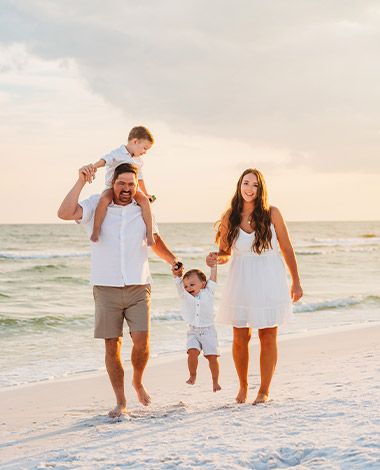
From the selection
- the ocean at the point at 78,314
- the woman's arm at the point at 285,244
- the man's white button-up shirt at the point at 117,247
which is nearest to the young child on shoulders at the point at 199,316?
the man's white button-up shirt at the point at 117,247

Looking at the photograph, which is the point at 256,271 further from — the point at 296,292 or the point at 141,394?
the point at 141,394

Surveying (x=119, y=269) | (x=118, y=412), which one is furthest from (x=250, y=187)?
(x=118, y=412)

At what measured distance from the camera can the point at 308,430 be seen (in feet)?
13.8

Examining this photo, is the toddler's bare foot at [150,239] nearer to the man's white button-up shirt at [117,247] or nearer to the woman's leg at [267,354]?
the man's white button-up shirt at [117,247]

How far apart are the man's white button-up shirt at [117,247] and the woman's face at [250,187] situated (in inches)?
33.9

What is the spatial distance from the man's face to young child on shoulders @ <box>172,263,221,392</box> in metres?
0.79

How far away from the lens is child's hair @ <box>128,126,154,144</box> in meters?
5.84

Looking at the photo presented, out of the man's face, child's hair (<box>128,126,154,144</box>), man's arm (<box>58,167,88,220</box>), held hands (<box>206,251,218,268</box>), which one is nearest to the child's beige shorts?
held hands (<box>206,251,218,268</box>)

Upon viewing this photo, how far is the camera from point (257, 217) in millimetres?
5383

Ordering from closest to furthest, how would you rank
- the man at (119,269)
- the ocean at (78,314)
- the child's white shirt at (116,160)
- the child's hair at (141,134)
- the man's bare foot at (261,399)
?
the man at (119,269) < the man's bare foot at (261,399) < the child's white shirt at (116,160) < the child's hair at (141,134) < the ocean at (78,314)

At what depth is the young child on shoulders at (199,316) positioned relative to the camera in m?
5.61

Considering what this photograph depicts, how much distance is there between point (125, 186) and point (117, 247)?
18.0 inches

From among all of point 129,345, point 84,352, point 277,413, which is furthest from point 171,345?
point 277,413

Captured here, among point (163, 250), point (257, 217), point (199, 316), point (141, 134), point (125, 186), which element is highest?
point (141, 134)
